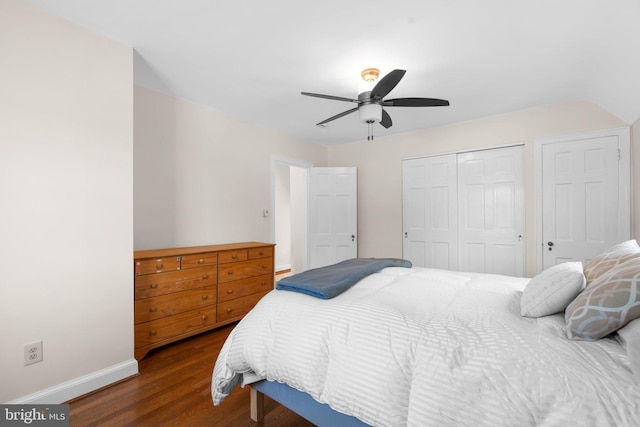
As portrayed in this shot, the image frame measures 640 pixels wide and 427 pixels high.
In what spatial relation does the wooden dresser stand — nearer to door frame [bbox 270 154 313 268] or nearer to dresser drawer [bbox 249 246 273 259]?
dresser drawer [bbox 249 246 273 259]

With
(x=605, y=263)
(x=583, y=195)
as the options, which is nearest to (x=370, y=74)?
(x=605, y=263)

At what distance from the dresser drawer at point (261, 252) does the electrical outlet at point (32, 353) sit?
1802mm

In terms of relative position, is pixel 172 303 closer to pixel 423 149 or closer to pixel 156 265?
pixel 156 265

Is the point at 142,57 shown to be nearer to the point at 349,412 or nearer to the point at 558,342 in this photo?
the point at 349,412

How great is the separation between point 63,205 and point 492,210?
429 centimetres

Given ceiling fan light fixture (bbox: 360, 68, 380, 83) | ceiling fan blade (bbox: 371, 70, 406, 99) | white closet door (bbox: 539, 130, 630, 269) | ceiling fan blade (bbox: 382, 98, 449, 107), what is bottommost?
white closet door (bbox: 539, 130, 630, 269)

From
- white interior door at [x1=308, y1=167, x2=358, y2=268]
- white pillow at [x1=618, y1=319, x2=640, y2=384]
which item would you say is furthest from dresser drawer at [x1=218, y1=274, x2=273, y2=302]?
white pillow at [x1=618, y1=319, x2=640, y2=384]

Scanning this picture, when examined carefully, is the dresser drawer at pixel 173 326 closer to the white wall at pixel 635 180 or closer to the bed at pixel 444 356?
the bed at pixel 444 356

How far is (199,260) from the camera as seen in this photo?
2.82 metres

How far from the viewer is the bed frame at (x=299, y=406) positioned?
1.33m

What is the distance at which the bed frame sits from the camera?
1.33 m

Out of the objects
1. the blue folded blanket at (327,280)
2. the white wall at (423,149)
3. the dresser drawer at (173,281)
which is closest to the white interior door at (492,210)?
the white wall at (423,149)

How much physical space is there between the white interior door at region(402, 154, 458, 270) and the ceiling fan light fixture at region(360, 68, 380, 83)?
2052mm

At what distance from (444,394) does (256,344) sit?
0.92 m
